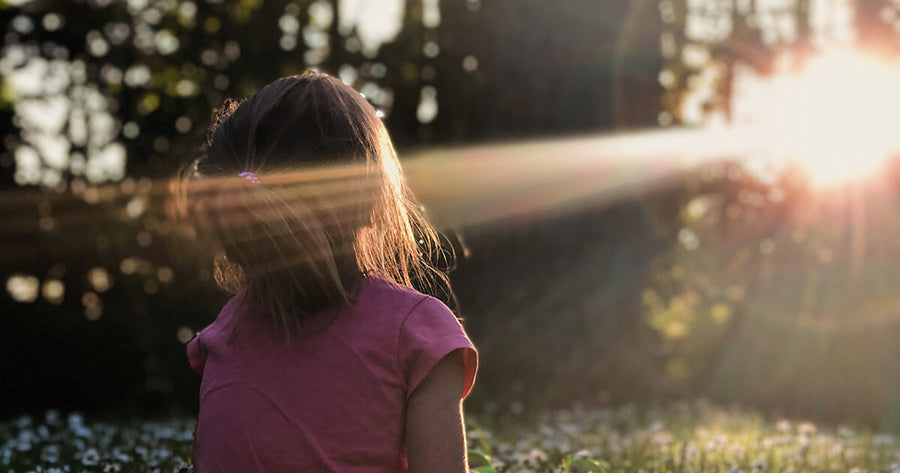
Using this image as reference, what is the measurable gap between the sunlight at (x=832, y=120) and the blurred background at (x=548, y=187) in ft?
0.10

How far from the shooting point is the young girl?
5.90ft

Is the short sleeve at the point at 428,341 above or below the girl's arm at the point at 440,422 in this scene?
above

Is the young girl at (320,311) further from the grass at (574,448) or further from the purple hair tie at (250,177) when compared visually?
the grass at (574,448)

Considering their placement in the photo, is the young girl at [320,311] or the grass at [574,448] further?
the grass at [574,448]

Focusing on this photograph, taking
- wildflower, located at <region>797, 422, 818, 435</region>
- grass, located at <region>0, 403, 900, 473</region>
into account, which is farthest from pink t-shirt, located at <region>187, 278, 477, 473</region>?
wildflower, located at <region>797, 422, 818, 435</region>

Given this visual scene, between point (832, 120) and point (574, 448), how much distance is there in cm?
874

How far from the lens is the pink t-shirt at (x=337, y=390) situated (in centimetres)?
181

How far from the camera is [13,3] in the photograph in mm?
9016

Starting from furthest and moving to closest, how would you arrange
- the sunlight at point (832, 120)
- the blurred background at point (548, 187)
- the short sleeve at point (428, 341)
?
the sunlight at point (832, 120)
the blurred background at point (548, 187)
the short sleeve at point (428, 341)

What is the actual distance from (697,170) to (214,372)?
34.3ft

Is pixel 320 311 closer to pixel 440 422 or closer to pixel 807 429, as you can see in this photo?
pixel 440 422

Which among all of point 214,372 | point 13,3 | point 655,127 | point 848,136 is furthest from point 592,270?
point 214,372

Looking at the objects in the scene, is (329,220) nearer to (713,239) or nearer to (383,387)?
(383,387)

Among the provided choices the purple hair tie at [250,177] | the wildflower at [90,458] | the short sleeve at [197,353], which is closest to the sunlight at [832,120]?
the wildflower at [90,458]
